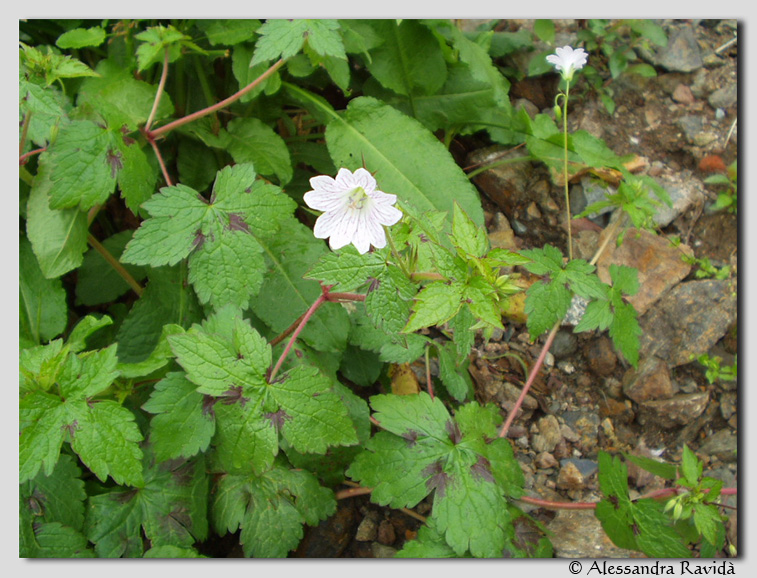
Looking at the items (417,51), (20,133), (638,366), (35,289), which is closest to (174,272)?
(35,289)

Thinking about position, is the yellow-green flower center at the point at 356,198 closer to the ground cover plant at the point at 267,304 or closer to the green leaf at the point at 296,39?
the ground cover plant at the point at 267,304

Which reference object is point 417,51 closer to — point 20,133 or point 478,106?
point 478,106

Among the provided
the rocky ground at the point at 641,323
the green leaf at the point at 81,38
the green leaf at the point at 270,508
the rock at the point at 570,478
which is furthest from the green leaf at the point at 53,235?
the rock at the point at 570,478

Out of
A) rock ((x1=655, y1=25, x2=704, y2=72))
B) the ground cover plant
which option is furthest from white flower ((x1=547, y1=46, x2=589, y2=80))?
rock ((x1=655, y1=25, x2=704, y2=72))

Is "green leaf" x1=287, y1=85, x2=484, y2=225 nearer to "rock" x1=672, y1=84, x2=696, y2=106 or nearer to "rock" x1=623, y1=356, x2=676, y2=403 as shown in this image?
"rock" x1=623, y1=356, x2=676, y2=403

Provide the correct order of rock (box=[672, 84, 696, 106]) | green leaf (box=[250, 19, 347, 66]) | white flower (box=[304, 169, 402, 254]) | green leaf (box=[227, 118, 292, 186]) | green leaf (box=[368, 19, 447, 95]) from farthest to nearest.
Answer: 1. rock (box=[672, 84, 696, 106])
2. green leaf (box=[368, 19, 447, 95])
3. green leaf (box=[227, 118, 292, 186])
4. green leaf (box=[250, 19, 347, 66])
5. white flower (box=[304, 169, 402, 254])

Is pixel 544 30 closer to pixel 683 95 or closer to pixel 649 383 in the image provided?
pixel 683 95

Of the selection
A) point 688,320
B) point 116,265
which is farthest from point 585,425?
point 116,265
